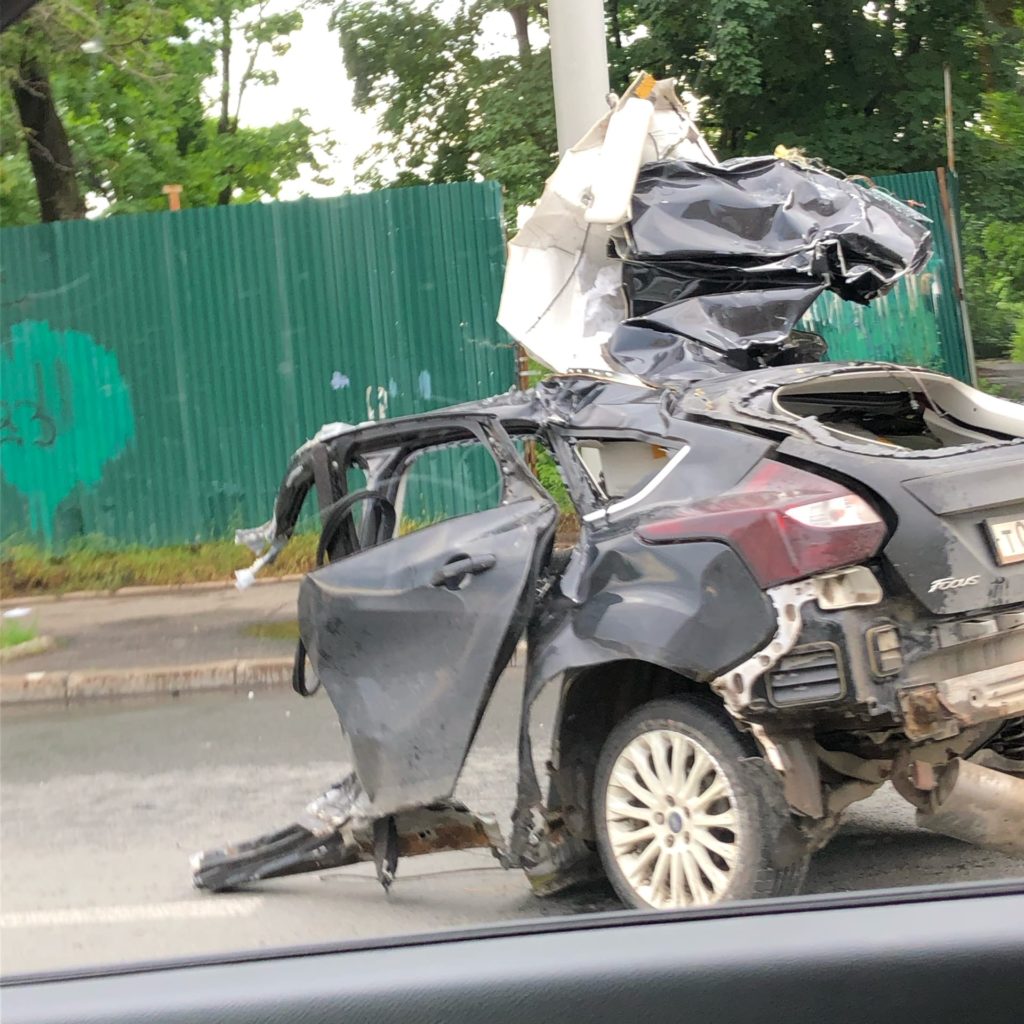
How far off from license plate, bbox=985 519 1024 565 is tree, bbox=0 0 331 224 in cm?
1080

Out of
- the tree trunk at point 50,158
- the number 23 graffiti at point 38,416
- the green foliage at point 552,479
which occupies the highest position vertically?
the tree trunk at point 50,158

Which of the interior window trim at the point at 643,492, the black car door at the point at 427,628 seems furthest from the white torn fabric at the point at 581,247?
the interior window trim at the point at 643,492

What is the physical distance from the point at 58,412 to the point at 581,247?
805 cm

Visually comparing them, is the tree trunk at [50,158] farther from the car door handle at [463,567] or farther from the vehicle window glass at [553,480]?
the car door handle at [463,567]

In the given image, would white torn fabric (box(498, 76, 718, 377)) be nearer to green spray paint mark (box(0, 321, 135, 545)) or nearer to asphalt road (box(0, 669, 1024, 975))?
asphalt road (box(0, 669, 1024, 975))

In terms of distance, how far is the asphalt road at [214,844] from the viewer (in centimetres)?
426

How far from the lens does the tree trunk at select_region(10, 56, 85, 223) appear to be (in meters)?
14.9

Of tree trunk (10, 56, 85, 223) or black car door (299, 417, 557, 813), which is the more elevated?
tree trunk (10, 56, 85, 223)

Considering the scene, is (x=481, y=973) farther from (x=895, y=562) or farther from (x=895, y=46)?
(x=895, y=46)

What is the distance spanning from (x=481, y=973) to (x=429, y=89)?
→ 19619 mm

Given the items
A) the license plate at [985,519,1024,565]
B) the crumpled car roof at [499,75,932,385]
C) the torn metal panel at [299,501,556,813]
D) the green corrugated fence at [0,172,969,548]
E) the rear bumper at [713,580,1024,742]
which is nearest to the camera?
the rear bumper at [713,580,1024,742]

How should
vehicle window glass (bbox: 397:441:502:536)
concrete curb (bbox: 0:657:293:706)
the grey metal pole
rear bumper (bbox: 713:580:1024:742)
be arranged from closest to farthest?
1. rear bumper (bbox: 713:580:1024:742)
2. concrete curb (bbox: 0:657:293:706)
3. the grey metal pole
4. vehicle window glass (bbox: 397:441:502:536)

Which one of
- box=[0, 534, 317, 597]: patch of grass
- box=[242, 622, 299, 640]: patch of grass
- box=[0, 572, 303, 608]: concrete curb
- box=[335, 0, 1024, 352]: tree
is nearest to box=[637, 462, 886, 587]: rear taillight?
box=[242, 622, 299, 640]: patch of grass

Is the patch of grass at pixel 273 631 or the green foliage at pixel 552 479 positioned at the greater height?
the green foliage at pixel 552 479
